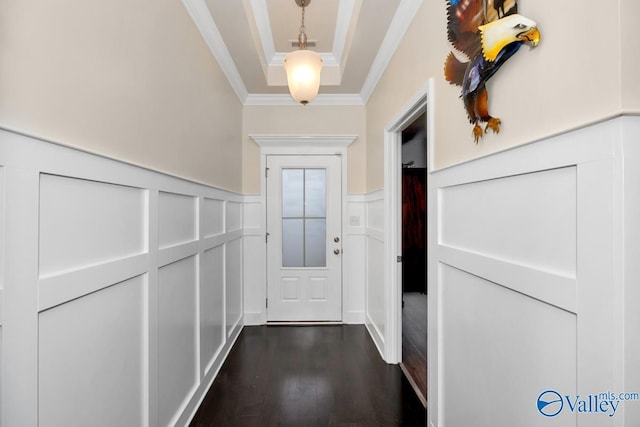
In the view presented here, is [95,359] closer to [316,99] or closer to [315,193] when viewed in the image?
[315,193]

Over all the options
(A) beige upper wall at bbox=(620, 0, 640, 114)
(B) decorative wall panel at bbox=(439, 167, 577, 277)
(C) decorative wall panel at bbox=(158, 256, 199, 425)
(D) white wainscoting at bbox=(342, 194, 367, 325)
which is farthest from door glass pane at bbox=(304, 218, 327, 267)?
(A) beige upper wall at bbox=(620, 0, 640, 114)

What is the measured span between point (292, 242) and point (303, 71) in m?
2.11

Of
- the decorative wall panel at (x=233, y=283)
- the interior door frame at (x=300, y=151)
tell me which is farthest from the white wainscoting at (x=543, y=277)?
the interior door frame at (x=300, y=151)

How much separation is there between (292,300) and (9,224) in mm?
3087

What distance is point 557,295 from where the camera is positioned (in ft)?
2.91

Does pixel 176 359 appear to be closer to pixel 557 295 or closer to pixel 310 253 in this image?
pixel 557 295

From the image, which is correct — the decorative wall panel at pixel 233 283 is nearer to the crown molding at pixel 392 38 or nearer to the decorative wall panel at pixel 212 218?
the decorative wall panel at pixel 212 218

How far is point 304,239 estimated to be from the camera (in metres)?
3.71

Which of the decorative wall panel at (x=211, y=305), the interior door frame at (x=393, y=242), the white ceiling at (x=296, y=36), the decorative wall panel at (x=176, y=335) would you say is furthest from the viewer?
the interior door frame at (x=393, y=242)

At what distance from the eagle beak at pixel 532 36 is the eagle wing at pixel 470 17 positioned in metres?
0.12

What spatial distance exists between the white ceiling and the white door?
886 mm

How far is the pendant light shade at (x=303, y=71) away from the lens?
6.63ft

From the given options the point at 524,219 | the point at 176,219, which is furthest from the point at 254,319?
the point at 524,219

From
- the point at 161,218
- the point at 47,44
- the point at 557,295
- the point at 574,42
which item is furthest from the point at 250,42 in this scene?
the point at 557,295
